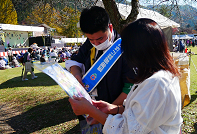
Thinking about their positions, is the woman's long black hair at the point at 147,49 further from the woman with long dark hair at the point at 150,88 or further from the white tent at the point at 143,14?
the white tent at the point at 143,14

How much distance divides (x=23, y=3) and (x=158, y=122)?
5.20 metres

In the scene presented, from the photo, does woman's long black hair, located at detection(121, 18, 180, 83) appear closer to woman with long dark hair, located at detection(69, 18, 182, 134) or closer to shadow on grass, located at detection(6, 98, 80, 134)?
woman with long dark hair, located at detection(69, 18, 182, 134)

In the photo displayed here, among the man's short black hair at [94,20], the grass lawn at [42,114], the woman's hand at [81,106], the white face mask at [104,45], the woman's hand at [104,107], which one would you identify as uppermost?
the man's short black hair at [94,20]

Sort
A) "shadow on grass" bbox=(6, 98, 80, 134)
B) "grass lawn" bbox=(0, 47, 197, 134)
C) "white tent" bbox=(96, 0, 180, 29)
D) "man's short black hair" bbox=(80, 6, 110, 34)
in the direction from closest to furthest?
"man's short black hair" bbox=(80, 6, 110, 34)
"grass lawn" bbox=(0, 47, 197, 134)
"shadow on grass" bbox=(6, 98, 80, 134)
"white tent" bbox=(96, 0, 180, 29)

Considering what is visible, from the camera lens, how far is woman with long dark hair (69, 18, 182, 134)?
912 millimetres

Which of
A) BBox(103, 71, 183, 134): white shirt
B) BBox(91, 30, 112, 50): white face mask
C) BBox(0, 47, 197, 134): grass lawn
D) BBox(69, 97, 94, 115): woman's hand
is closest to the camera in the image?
BBox(103, 71, 183, 134): white shirt

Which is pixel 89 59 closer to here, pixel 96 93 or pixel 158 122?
pixel 96 93

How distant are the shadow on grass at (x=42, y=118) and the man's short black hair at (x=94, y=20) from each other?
290 cm

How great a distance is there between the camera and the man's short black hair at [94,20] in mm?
1665

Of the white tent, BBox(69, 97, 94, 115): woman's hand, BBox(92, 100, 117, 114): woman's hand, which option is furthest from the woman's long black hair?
the white tent

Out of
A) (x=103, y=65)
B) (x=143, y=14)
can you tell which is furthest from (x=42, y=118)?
(x=143, y=14)

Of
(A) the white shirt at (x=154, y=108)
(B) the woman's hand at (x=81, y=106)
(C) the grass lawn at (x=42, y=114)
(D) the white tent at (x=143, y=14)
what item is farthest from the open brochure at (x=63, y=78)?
(D) the white tent at (x=143, y=14)

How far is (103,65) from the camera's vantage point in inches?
68.8

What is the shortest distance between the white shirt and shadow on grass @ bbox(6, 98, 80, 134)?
3219 mm
